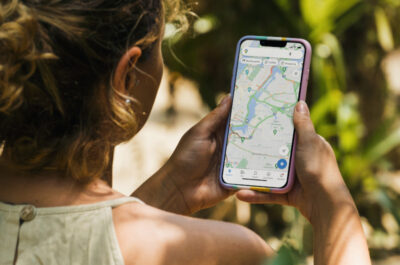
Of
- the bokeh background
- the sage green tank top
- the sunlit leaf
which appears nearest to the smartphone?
the sage green tank top

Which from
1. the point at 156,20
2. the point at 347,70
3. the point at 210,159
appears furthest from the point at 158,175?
the point at 347,70

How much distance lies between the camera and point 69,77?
1142 mm

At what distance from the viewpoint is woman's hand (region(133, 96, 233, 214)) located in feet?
5.47

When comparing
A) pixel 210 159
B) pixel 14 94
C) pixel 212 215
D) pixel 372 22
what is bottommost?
Answer: pixel 212 215

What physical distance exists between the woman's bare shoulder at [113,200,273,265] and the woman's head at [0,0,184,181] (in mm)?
151

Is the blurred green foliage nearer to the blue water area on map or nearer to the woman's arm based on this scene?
the blue water area on map

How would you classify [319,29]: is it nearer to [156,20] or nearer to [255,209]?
[255,209]

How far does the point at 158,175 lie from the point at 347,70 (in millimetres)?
3356

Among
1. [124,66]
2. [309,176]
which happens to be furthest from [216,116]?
[124,66]

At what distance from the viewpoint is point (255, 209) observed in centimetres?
409

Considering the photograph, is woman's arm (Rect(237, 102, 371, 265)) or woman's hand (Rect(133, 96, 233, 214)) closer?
woman's arm (Rect(237, 102, 371, 265))

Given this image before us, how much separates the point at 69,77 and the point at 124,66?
0.12 m

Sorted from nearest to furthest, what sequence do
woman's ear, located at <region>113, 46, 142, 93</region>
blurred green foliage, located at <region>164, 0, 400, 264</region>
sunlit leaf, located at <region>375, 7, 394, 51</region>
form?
1. woman's ear, located at <region>113, 46, 142, 93</region>
2. blurred green foliage, located at <region>164, 0, 400, 264</region>
3. sunlit leaf, located at <region>375, 7, 394, 51</region>

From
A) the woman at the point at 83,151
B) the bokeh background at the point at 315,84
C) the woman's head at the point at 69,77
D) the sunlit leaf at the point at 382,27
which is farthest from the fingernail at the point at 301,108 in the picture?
the sunlit leaf at the point at 382,27
